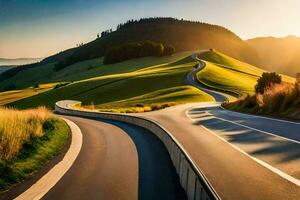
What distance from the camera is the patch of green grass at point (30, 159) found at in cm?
1022

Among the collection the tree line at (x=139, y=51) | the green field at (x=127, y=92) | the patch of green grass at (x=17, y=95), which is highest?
the tree line at (x=139, y=51)

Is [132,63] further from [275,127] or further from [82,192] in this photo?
[82,192]

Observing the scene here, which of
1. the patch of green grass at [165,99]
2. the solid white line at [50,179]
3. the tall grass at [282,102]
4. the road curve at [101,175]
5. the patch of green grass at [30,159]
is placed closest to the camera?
the solid white line at [50,179]

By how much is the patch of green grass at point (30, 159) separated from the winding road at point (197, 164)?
3.05ft

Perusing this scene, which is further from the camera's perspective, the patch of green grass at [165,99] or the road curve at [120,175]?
the patch of green grass at [165,99]

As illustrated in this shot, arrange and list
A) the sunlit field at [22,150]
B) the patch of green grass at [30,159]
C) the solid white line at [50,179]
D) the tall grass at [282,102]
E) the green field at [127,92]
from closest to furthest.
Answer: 1. the solid white line at [50,179]
2. the patch of green grass at [30,159]
3. the sunlit field at [22,150]
4. the tall grass at [282,102]
5. the green field at [127,92]

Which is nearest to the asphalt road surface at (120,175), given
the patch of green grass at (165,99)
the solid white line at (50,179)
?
the solid white line at (50,179)

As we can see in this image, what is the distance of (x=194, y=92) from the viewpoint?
8075 cm

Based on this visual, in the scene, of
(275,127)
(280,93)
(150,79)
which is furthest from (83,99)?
(275,127)

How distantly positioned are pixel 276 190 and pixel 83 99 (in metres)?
81.5

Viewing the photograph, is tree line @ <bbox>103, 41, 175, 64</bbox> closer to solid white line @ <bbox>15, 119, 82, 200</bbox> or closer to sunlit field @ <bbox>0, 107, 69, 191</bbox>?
sunlit field @ <bbox>0, 107, 69, 191</bbox>

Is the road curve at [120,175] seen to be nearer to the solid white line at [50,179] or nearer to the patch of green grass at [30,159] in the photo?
the solid white line at [50,179]

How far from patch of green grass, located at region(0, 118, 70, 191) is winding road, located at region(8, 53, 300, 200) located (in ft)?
3.05

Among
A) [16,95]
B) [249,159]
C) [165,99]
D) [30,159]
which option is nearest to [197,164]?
[249,159]
